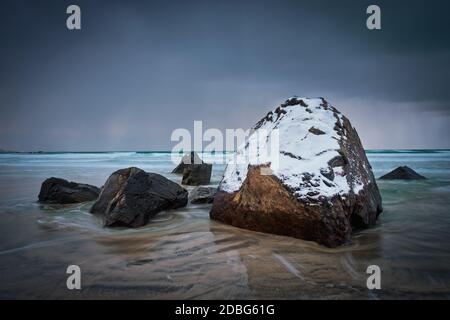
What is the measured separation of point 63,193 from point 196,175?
3765 millimetres

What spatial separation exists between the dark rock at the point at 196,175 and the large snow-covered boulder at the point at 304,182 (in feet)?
13.7

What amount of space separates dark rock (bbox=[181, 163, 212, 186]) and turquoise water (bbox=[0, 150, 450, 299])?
4.22 m

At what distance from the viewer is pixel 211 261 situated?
2.59m

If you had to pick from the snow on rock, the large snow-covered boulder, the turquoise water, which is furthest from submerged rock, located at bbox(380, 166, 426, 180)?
the snow on rock

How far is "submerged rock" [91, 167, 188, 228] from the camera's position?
148 inches

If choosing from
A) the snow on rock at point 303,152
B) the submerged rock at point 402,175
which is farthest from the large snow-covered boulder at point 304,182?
the submerged rock at point 402,175

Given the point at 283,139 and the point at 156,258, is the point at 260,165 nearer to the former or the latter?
the point at 283,139

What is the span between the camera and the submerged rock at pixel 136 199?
375cm

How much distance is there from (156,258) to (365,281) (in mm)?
1762

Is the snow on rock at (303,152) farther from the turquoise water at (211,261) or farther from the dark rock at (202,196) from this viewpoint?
the dark rock at (202,196)
